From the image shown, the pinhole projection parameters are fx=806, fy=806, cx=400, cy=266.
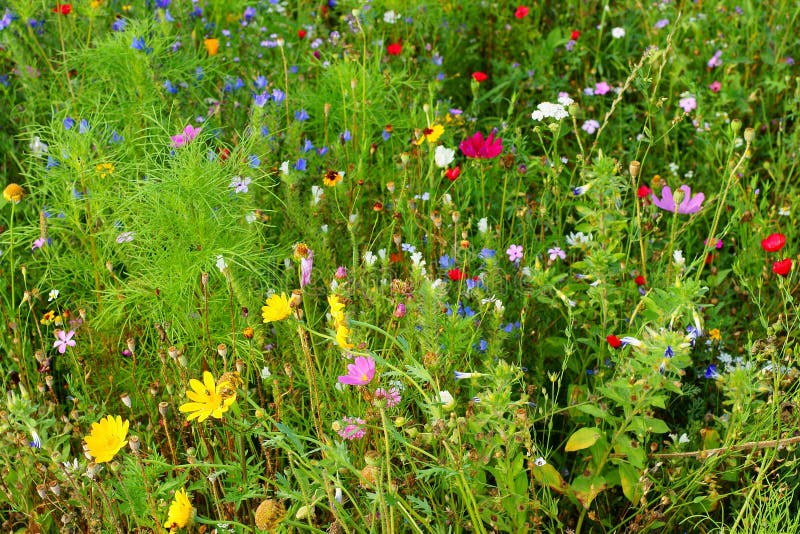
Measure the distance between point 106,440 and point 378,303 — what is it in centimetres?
66

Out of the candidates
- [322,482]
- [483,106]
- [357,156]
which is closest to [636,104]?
[483,106]

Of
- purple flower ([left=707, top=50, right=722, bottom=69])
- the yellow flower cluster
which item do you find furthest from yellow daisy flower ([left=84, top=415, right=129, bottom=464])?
purple flower ([left=707, top=50, right=722, bottom=69])

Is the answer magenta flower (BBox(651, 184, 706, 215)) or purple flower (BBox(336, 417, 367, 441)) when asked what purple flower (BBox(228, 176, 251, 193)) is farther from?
magenta flower (BBox(651, 184, 706, 215))

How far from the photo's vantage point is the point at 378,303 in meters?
1.86

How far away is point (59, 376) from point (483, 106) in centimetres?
196

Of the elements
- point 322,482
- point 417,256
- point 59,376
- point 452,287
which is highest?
point 417,256

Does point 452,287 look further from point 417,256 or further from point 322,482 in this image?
point 322,482

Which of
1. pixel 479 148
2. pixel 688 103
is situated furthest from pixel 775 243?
pixel 688 103

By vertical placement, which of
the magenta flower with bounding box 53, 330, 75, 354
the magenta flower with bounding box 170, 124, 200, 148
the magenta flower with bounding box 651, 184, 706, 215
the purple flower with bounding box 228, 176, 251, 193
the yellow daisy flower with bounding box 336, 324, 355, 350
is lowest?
the magenta flower with bounding box 53, 330, 75, 354

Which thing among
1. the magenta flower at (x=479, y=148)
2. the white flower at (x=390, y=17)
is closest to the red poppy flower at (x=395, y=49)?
the white flower at (x=390, y=17)

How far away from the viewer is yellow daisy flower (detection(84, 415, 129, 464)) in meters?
1.47

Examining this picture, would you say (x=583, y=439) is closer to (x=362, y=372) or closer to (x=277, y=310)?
(x=362, y=372)

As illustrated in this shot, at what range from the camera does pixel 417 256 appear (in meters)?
1.77

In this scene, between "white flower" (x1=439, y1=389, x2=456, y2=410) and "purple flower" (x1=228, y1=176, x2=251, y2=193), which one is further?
"purple flower" (x1=228, y1=176, x2=251, y2=193)
